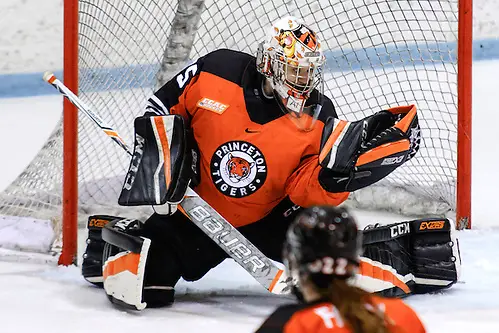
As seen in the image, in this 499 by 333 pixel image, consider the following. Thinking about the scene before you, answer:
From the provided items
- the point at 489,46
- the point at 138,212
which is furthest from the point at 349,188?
the point at 489,46

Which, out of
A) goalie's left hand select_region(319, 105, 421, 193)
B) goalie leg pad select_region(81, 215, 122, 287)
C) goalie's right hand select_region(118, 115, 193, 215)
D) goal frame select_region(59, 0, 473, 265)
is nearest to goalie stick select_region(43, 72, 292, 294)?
goalie's right hand select_region(118, 115, 193, 215)

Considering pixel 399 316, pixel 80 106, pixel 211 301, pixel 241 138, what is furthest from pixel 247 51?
pixel 399 316

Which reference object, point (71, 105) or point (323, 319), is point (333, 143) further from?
point (323, 319)

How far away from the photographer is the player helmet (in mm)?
2707

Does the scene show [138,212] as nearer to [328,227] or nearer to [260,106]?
[260,106]

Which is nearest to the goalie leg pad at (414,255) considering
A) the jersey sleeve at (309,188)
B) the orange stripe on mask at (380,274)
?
the orange stripe on mask at (380,274)

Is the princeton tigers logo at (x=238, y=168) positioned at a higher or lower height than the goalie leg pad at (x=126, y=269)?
higher

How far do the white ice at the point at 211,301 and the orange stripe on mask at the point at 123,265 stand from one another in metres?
0.10

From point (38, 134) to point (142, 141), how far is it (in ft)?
7.31

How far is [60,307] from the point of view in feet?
9.43

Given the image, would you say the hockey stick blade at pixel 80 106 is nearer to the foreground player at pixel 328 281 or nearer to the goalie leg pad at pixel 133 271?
the goalie leg pad at pixel 133 271

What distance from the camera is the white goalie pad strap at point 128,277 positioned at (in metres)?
2.78

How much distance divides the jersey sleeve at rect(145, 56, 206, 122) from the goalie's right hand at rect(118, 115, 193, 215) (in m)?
0.07

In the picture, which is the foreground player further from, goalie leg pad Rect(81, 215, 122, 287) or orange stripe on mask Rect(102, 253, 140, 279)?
goalie leg pad Rect(81, 215, 122, 287)
